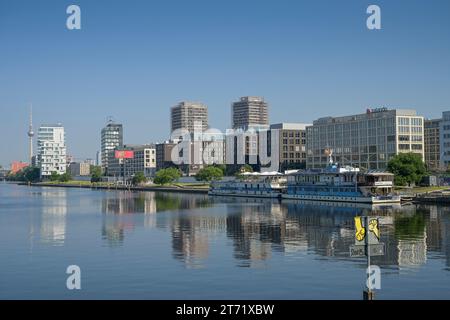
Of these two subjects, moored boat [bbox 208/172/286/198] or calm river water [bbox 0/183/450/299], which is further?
moored boat [bbox 208/172/286/198]

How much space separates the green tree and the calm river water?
146 feet

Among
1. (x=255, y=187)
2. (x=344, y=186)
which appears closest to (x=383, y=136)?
(x=255, y=187)

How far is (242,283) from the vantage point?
40594mm

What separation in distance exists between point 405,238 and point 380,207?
42632 mm

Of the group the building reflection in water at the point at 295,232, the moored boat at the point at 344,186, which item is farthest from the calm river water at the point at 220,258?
the moored boat at the point at 344,186

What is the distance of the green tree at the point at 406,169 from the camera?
428 ft

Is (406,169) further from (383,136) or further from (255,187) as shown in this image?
(383,136)

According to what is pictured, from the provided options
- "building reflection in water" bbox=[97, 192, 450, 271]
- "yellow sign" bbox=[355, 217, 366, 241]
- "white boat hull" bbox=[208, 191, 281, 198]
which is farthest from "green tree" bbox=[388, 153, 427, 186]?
"yellow sign" bbox=[355, 217, 366, 241]

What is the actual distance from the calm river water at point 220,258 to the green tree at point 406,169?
146 ft

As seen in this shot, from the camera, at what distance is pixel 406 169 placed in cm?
13050

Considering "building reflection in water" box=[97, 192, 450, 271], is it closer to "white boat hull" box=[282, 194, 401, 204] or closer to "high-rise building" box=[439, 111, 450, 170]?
"white boat hull" box=[282, 194, 401, 204]

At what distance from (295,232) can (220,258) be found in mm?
19772

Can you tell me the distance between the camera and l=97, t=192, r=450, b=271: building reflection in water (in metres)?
51.5
